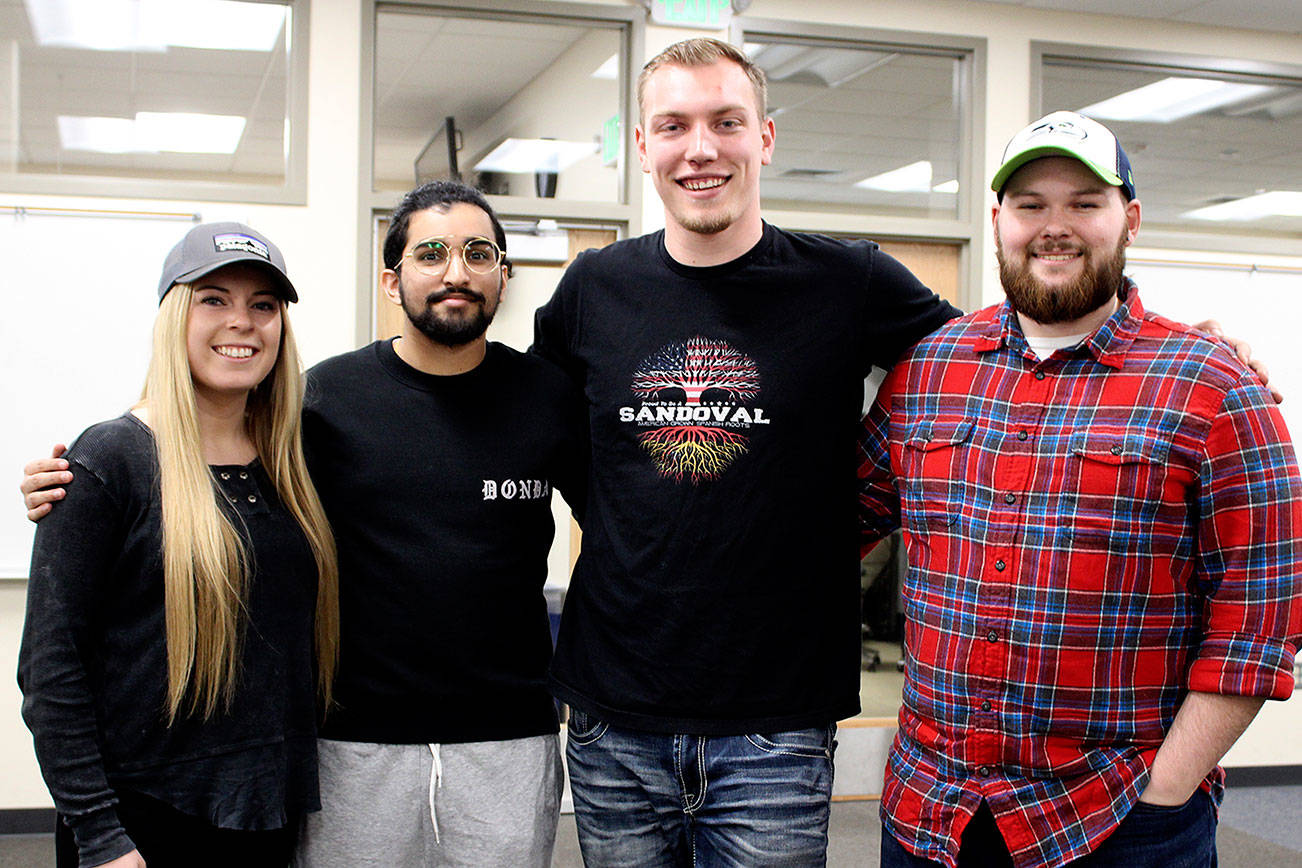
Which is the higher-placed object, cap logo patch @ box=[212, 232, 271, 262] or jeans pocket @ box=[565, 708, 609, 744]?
cap logo patch @ box=[212, 232, 271, 262]

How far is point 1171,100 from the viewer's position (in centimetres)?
488

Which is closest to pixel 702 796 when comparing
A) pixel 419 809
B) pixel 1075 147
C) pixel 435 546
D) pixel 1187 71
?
pixel 419 809

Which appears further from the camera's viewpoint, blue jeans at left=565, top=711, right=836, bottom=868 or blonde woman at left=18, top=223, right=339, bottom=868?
blue jeans at left=565, top=711, right=836, bottom=868

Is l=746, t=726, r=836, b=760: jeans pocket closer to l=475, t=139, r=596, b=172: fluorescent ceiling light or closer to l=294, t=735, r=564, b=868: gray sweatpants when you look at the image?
l=294, t=735, r=564, b=868: gray sweatpants

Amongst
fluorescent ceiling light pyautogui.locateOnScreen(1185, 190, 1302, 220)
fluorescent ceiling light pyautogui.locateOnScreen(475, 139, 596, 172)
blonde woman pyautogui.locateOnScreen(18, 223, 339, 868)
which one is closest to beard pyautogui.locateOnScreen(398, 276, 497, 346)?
blonde woman pyautogui.locateOnScreen(18, 223, 339, 868)

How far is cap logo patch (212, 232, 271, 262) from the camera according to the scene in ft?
5.22

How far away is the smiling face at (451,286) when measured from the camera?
179 cm

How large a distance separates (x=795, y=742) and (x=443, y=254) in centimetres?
95

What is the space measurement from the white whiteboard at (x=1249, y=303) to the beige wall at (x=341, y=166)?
740 mm

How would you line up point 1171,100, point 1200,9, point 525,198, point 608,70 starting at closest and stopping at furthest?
1. point 525,198
2. point 608,70
3. point 1200,9
4. point 1171,100

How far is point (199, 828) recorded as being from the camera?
1495 mm

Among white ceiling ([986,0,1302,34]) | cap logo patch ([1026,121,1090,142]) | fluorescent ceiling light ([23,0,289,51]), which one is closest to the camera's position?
cap logo patch ([1026,121,1090,142])

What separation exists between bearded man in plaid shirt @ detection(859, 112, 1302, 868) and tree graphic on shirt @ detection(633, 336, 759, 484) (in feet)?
0.97

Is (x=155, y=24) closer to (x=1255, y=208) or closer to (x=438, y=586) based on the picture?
(x=438, y=586)
